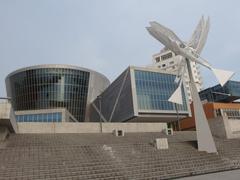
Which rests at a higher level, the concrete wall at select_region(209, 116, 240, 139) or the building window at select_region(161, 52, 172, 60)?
the building window at select_region(161, 52, 172, 60)

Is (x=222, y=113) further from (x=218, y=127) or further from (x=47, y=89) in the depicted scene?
(x=47, y=89)

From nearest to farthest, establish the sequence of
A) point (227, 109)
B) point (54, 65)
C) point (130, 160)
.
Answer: point (130, 160), point (227, 109), point (54, 65)

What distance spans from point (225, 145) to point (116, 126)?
592 inches

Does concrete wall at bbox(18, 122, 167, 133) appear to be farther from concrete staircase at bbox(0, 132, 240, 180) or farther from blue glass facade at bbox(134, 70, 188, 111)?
blue glass facade at bbox(134, 70, 188, 111)

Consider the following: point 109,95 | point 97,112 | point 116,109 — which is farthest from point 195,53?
point 97,112

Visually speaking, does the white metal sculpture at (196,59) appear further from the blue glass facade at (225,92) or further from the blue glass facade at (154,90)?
the blue glass facade at (225,92)

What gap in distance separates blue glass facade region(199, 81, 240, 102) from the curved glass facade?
43465 millimetres

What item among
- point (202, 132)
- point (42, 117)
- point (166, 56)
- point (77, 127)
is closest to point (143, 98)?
point (42, 117)

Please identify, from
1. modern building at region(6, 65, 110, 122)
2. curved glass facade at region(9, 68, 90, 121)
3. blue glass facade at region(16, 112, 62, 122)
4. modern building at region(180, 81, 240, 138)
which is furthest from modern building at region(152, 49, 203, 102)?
blue glass facade at region(16, 112, 62, 122)

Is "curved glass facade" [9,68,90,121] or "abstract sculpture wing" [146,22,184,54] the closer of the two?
"abstract sculpture wing" [146,22,184,54]

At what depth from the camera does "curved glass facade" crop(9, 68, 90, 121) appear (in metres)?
70.9

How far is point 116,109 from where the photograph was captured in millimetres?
62000

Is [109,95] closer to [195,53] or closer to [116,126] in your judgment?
[116,126]

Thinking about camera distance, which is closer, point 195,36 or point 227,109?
point 195,36
